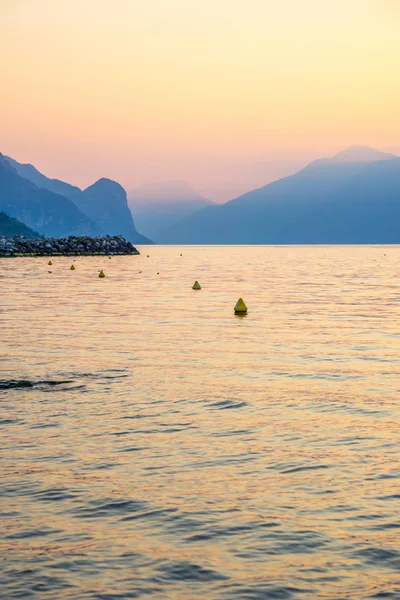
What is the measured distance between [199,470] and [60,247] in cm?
15367

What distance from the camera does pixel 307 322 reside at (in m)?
34.4

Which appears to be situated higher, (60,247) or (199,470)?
(60,247)

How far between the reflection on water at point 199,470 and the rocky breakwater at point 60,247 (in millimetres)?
130586

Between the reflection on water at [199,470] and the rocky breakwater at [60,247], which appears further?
the rocky breakwater at [60,247]

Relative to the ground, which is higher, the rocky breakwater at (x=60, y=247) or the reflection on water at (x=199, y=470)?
the rocky breakwater at (x=60, y=247)

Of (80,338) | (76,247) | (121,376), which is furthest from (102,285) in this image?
(76,247)

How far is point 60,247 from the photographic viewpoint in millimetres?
162125

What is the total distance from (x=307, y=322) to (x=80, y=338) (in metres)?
10.8

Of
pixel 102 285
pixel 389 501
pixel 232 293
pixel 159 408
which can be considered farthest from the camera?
pixel 102 285

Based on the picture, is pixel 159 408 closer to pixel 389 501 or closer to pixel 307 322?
pixel 389 501

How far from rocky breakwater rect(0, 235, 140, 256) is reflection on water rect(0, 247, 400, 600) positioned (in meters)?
131

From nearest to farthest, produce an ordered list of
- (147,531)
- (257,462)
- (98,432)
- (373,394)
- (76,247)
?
(147,531) < (257,462) < (98,432) < (373,394) < (76,247)

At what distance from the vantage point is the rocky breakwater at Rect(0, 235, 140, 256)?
153625 millimetres

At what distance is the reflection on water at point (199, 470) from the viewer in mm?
7945
